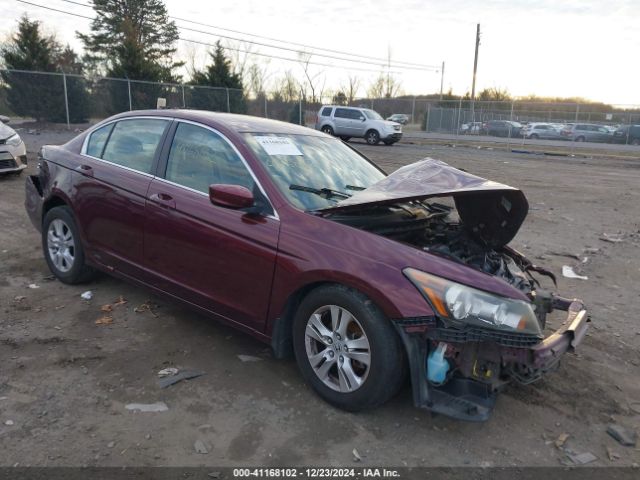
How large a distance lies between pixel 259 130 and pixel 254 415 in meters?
2.08

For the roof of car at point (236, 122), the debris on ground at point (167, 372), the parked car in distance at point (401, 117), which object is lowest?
the debris on ground at point (167, 372)

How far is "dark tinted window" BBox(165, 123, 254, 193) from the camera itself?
3.56 m

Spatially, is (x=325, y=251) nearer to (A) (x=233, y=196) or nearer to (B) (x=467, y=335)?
(A) (x=233, y=196)

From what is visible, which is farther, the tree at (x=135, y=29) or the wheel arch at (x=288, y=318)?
the tree at (x=135, y=29)

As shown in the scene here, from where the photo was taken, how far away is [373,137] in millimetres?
26031

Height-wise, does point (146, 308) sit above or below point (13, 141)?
below

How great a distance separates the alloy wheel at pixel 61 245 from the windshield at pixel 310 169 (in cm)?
220

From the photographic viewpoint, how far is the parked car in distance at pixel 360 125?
2584 centimetres

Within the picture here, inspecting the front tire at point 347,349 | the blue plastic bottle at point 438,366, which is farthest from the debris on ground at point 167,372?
the blue plastic bottle at point 438,366

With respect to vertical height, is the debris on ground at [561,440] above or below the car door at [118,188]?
below

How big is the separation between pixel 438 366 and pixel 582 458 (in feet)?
3.13

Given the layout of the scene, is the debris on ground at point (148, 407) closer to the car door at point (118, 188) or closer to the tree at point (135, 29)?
the car door at point (118, 188)

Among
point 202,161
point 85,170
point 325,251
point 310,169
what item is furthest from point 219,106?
point 325,251

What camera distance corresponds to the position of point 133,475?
8.19ft
